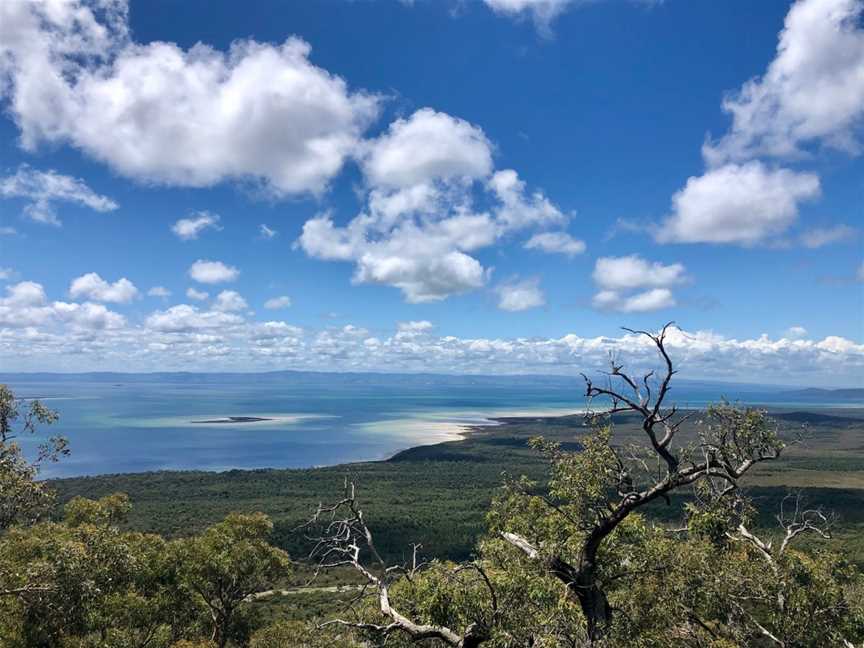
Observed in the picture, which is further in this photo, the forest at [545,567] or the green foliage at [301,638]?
the green foliage at [301,638]

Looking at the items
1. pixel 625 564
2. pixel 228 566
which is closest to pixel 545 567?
pixel 625 564

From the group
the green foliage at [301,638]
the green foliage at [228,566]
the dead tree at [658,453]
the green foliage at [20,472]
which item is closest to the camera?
the dead tree at [658,453]

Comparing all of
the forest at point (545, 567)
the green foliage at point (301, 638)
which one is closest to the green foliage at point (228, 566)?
the forest at point (545, 567)

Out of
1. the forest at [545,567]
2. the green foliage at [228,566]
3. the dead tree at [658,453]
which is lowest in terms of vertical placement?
the green foliage at [228,566]

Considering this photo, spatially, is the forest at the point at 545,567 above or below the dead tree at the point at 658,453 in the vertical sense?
below

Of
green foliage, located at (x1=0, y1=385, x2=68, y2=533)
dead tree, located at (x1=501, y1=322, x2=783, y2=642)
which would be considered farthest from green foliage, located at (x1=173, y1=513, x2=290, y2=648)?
dead tree, located at (x1=501, y1=322, x2=783, y2=642)

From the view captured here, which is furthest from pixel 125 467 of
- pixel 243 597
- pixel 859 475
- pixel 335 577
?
pixel 859 475

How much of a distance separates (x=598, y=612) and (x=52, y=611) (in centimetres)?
1461

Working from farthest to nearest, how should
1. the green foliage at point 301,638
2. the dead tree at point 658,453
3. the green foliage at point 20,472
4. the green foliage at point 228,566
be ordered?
the green foliage at point 228,566, the green foliage at point 20,472, the green foliage at point 301,638, the dead tree at point 658,453

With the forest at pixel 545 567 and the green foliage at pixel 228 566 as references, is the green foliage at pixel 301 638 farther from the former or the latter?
the green foliage at pixel 228 566

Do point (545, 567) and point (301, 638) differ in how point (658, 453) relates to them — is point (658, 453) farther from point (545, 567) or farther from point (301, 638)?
point (301, 638)

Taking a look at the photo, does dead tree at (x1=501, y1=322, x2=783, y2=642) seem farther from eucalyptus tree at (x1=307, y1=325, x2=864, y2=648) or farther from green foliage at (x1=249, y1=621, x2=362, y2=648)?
green foliage at (x1=249, y1=621, x2=362, y2=648)

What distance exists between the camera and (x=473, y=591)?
1217 cm

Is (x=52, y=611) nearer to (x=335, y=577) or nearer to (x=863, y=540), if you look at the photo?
(x=335, y=577)
